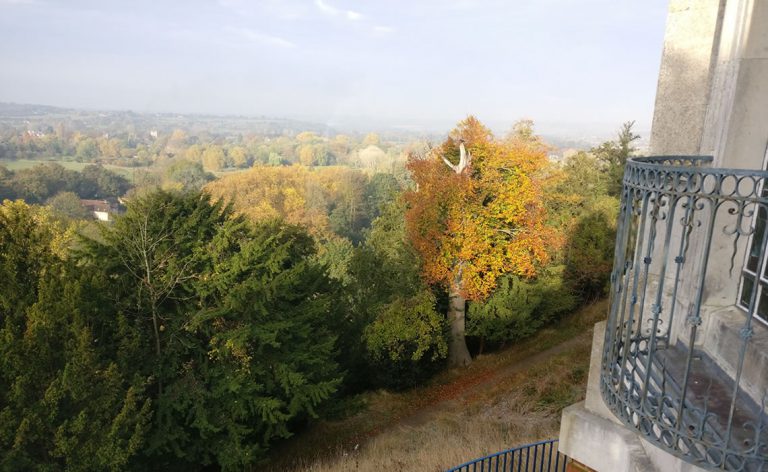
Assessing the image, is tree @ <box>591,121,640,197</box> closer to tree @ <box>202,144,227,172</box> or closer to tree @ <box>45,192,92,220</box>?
tree @ <box>45,192,92,220</box>

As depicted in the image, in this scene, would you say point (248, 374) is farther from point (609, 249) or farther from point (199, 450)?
point (609, 249)

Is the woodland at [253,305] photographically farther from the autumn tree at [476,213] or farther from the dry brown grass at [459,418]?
the dry brown grass at [459,418]

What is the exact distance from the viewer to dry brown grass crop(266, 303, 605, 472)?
10492 mm

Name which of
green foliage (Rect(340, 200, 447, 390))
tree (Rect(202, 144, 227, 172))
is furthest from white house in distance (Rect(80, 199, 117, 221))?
green foliage (Rect(340, 200, 447, 390))

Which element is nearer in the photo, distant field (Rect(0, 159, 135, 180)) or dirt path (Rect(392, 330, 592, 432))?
dirt path (Rect(392, 330, 592, 432))

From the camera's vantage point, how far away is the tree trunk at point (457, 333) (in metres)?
18.5

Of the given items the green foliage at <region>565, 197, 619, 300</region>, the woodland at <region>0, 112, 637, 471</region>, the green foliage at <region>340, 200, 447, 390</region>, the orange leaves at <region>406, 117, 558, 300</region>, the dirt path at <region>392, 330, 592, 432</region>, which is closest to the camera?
the woodland at <region>0, 112, 637, 471</region>

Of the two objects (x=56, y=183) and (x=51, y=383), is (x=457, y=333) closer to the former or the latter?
(x=51, y=383)

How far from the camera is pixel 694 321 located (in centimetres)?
292

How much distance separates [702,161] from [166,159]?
105061mm

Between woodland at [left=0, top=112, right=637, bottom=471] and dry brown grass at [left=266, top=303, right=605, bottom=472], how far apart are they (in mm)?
804

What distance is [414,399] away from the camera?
16719 millimetres

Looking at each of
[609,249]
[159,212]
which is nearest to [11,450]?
[159,212]

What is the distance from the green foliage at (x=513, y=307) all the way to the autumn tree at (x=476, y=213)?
4.32ft
